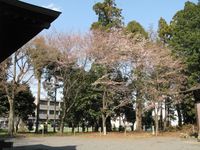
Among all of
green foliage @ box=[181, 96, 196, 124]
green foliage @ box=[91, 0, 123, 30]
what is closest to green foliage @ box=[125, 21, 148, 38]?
green foliage @ box=[91, 0, 123, 30]

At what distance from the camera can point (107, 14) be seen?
44844 mm

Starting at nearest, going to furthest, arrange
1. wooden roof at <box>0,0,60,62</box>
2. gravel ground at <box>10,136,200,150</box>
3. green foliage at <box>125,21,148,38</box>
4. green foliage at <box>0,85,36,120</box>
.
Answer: wooden roof at <box>0,0,60,62</box>, gravel ground at <box>10,136,200,150</box>, green foliage at <box>0,85,36,120</box>, green foliage at <box>125,21,148,38</box>

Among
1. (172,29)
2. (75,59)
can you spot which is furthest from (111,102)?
(172,29)

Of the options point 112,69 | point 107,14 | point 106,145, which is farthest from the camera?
point 107,14

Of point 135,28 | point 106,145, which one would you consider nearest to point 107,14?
point 135,28

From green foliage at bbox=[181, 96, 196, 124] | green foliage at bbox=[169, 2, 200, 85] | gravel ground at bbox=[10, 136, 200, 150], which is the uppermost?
green foliage at bbox=[169, 2, 200, 85]

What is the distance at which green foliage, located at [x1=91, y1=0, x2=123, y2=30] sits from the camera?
145 ft

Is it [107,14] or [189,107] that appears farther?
[107,14]

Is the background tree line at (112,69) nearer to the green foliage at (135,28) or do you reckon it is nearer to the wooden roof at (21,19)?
the green foliage at (135,28)

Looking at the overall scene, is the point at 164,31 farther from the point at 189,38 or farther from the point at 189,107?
the point at 189,107

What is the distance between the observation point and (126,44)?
1487 inches

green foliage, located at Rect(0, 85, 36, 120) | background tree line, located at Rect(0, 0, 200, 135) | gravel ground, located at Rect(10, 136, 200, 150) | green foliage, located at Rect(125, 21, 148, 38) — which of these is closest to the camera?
gravel ground, located at Rect(10, 136, 200, 150)

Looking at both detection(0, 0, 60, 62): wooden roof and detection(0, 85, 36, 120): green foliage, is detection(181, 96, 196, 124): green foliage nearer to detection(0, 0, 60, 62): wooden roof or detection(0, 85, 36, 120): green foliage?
detection(0, 85, 36, 120): green foliage

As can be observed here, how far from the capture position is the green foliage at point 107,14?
145 ft
